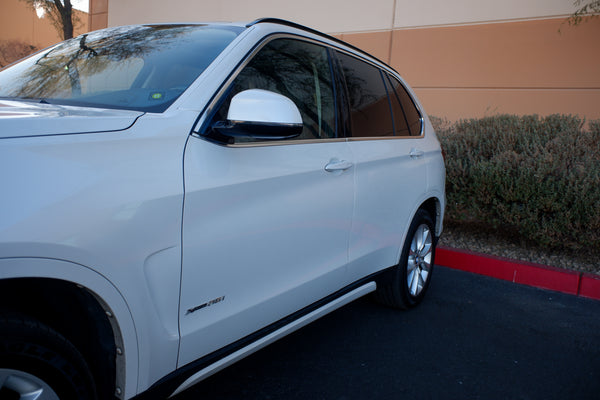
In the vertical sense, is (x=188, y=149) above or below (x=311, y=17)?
below

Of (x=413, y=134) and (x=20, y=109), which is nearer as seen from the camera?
(x=20, y=109)

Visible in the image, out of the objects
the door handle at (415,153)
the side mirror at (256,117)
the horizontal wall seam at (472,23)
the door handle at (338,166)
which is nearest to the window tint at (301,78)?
the door handle at (338,166)

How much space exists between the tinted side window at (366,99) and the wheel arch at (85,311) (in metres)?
1.78

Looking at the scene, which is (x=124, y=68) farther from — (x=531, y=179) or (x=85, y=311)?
(x=531, y=179)

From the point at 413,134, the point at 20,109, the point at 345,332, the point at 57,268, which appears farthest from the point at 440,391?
the point at 20,109

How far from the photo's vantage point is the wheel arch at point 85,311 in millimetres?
1442

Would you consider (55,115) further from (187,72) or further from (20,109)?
(187,72)

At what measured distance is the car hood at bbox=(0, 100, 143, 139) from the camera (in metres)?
1.46

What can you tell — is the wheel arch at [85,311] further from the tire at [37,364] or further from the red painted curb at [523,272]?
the red painted curb at [523,272]

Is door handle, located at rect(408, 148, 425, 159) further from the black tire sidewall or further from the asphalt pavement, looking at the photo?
the asphalt pavement

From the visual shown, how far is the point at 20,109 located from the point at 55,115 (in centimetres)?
23

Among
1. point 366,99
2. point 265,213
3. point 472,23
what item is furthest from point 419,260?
point 472,23

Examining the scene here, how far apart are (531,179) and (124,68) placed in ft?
13.0

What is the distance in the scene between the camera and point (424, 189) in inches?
148
